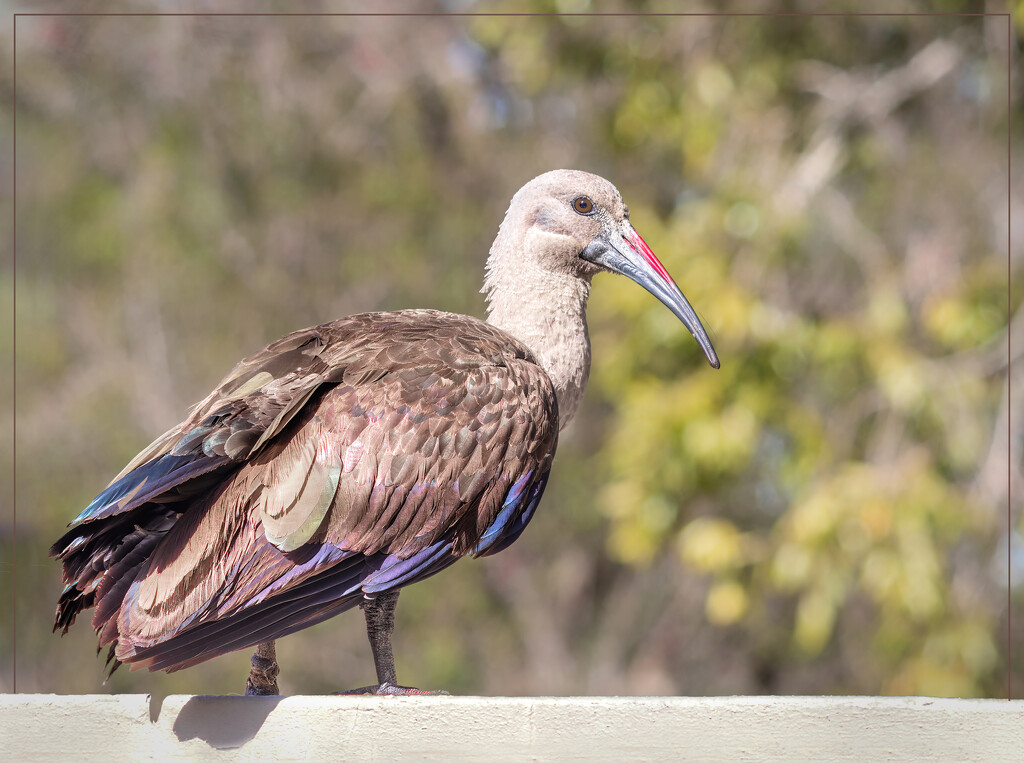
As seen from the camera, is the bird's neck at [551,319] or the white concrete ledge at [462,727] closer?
the white concrete ledge at [462,727]

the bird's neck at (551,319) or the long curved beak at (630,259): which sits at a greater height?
the long curved beak at (630,259)

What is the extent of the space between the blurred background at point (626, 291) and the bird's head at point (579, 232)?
2.86 meters

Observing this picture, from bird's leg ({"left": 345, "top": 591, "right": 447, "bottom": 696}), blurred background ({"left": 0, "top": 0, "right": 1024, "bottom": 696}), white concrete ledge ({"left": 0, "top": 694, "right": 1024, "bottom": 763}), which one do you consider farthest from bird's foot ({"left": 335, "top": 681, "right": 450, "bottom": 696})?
blurred background ({"left": 0, "top": 0, "right": 1024, "bottom": 696})

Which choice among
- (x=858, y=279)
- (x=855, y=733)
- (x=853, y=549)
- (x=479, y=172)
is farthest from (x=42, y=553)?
(x=855, y=733)

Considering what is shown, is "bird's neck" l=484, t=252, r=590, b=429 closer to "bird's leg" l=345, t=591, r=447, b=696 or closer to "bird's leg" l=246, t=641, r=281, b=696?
"bird's leg" l=345, t=591, r=447, b=696

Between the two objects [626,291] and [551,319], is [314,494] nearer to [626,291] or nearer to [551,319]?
[551,319]

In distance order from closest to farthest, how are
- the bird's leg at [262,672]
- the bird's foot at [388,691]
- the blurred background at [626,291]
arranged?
the bird's foot at [388,691] < the bird's leg at [262,672] < the blurred background at [626,291]

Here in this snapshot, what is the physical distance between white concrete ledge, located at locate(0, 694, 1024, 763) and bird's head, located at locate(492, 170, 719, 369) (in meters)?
1.35

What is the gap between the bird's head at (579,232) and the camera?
145 inches

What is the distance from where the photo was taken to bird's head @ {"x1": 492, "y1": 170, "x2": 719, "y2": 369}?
145 inches

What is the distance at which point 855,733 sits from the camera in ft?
9.42

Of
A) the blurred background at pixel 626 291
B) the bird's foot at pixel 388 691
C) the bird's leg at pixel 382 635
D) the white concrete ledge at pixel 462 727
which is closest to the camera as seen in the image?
the white concrete ledge at pixel 462 727

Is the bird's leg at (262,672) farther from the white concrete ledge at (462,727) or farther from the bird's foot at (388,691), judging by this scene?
the white concrete ledge at (462,727)

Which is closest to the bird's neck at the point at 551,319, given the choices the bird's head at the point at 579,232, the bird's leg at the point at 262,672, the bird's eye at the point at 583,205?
the bird's head at the point at 579,232
